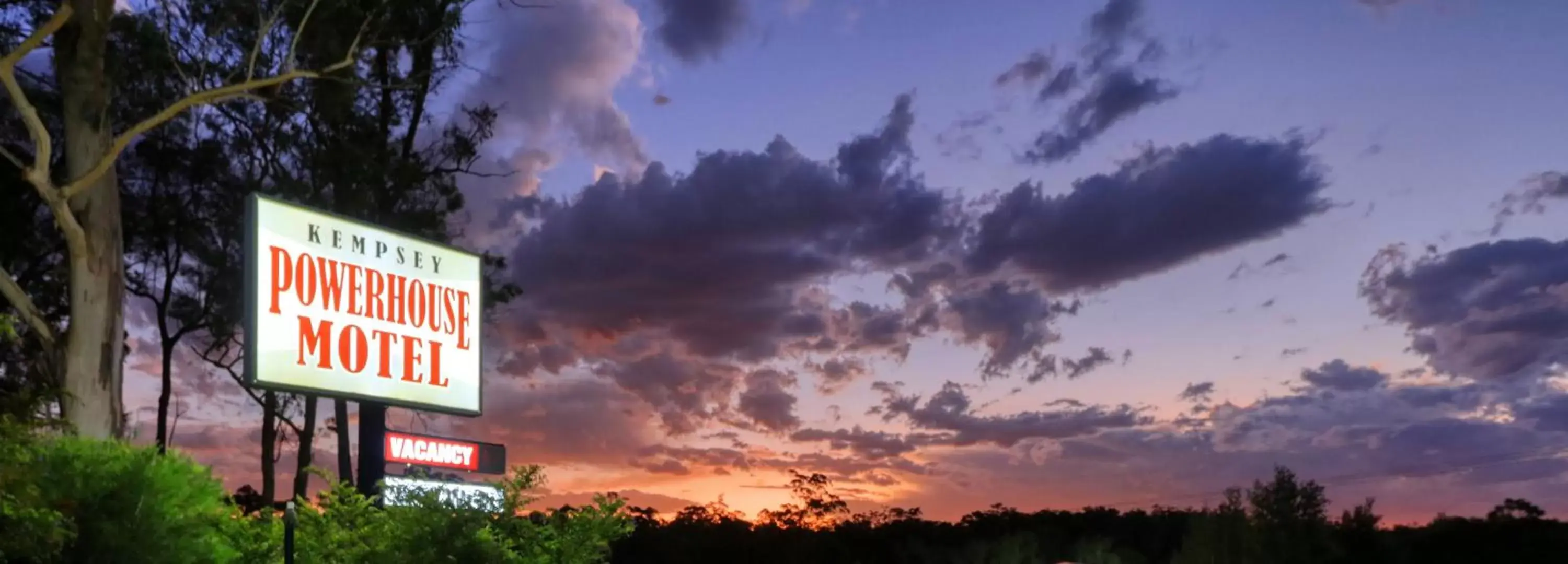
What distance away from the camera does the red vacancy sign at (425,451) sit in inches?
667

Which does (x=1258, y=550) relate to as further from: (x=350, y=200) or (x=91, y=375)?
(x=350, y=200)

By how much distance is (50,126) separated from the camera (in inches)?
1162

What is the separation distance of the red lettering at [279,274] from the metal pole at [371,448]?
2.40 meters

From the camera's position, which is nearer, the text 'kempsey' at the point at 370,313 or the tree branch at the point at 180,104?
the text 'kempsey' at the point at 370,313

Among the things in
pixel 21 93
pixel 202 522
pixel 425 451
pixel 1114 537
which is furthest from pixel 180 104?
pixel 1114 537

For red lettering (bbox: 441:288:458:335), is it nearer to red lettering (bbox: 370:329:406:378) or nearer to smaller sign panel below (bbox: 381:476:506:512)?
red lettering (bbox: 370:329:406:378)

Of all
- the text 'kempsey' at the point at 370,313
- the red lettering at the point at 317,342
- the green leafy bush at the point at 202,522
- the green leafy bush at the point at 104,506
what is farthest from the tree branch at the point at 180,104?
the green leafy bush at the point at 104,506

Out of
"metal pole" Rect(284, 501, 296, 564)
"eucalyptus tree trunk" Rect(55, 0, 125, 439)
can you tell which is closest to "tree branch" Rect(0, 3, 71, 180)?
A: "eucalyptus tree trunk" Rect(55, 0, 125, 439)

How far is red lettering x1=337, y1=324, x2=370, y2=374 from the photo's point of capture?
52.1ft

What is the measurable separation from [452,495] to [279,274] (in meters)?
3.62

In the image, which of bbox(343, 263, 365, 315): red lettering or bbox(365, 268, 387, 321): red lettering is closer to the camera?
bbox(343, 263, 365, 315): red lettering

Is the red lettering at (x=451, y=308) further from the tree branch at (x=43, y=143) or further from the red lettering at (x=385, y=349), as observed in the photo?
the tree branch at (x=43, y=143)

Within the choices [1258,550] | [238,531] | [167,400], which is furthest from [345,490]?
[167,400]

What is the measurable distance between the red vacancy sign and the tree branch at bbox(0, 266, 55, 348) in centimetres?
594
